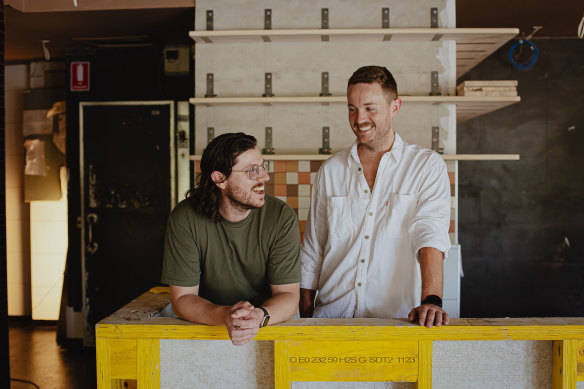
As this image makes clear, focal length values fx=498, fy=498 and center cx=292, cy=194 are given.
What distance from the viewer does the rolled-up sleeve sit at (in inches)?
73.0

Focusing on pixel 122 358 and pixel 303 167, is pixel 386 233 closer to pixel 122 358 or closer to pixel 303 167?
pixel 122 358

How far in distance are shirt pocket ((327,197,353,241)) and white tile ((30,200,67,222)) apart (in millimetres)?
3721

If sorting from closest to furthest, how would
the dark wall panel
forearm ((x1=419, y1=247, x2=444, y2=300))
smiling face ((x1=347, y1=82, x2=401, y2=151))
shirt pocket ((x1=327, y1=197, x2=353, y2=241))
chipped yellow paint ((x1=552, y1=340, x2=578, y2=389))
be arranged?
chipped yellow paint ((x1=552, y1=340, x2=578, y2=389))
forearm ((x1=419, y1=247, x2=444, y2=300))
smiling face ((x1=347, y1=82, x2=401, y2=151))
shirt pocket ((x1=327, y1=197, x2=353, y2=241))
the dark wall panel

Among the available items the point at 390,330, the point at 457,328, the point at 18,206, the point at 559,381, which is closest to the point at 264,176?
the point at 390,330

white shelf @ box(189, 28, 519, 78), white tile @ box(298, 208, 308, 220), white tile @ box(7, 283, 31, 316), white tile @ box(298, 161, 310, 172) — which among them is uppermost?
white shelf @ box(189, 28, 519, 78)

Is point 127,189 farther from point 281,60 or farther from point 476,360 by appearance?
point 476,360

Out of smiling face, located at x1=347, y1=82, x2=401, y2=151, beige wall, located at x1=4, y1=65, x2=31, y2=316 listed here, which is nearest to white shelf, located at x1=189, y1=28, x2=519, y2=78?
smiling face, located at x1=347, y1=82, x2=401, y2=151

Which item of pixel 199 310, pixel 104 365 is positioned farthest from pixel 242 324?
pixel 104 365

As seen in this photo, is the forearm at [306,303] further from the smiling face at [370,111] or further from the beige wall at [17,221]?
the beige wall at [17,221]

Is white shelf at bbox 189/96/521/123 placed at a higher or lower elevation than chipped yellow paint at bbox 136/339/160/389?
higher

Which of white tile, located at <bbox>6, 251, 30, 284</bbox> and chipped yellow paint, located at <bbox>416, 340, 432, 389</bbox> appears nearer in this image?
chipped yellow paint, located at <bbox>416, 340, 432, 389</bbox>

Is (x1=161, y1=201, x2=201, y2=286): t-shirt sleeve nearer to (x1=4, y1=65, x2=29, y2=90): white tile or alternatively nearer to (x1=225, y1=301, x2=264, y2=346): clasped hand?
(x1=225, y1=301, x2=264, y2=346): clasped hand

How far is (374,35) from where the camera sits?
10.8 feet

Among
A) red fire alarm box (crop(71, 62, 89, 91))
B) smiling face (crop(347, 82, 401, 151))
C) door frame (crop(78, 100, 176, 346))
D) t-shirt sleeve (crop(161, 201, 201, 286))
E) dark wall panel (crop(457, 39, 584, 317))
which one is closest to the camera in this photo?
t-shirt sleeve (crop(161, 201, 201, 286))
